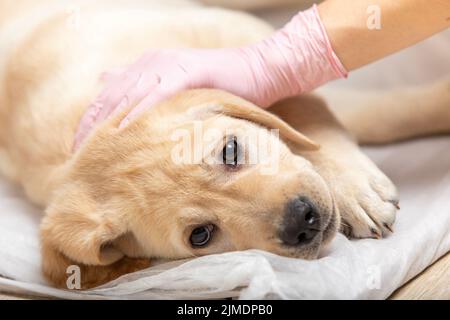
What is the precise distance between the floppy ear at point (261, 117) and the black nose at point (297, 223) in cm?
25

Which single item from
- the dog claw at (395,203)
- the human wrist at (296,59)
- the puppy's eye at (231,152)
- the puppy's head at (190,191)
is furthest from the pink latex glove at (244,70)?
the dog claw at (395,203)

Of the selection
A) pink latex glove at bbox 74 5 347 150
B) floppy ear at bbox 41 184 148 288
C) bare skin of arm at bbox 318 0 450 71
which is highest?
bare skin of arm at bbox 318 0 450 71

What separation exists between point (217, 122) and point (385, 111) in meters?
0.85

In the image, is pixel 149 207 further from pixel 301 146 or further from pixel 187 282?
pixel 301 146

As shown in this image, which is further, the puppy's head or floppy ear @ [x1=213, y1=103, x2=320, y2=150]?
floppy ear @ [x1=213, y1=103, x2=320, y2=150]

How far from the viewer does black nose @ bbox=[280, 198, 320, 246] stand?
1.55 metres

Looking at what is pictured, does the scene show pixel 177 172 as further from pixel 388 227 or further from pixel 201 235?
pixel 388 227

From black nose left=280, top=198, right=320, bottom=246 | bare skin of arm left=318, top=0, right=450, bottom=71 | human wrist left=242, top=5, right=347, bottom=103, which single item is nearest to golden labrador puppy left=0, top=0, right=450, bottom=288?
black nose left=280, top=198, right=320, bottom=246

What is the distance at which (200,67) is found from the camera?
1.91 m

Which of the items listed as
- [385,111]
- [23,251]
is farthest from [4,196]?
[385,111]

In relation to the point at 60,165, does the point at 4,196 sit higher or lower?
lower

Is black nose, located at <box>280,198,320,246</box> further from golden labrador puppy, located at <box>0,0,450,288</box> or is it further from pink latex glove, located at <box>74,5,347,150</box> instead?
pink latex glove, located at <box>74,5,347,150</box>

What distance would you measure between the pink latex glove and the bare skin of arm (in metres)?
0.03

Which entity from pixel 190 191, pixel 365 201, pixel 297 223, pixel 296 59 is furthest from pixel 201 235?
pixel 296 59
